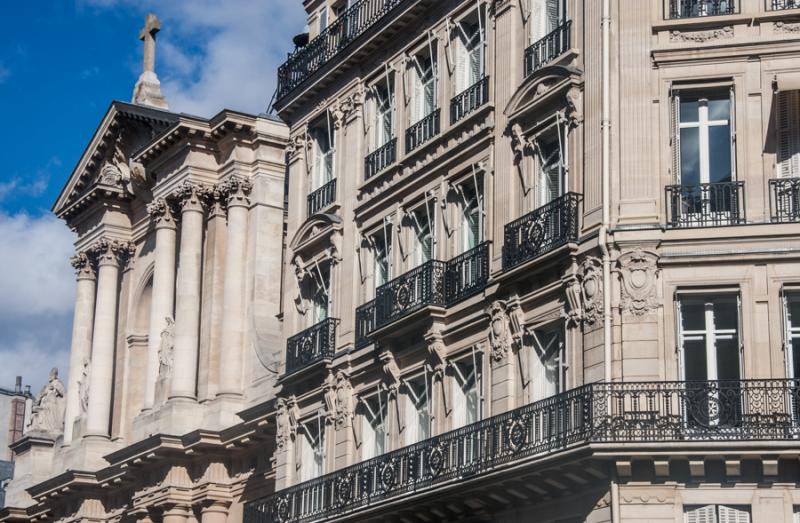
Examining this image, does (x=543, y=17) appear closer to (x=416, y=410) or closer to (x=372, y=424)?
(x=416, y=410)

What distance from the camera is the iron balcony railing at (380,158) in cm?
3966

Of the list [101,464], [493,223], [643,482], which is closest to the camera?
[643,482]

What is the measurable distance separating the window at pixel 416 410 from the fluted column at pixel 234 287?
45.1 ft

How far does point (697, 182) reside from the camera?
31.6 meters

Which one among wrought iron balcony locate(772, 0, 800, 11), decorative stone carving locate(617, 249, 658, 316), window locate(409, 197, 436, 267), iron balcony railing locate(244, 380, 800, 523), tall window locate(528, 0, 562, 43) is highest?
tall window locate(528, 0, 562, 43)

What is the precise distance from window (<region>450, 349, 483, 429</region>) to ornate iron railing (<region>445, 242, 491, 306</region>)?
124 centimetres

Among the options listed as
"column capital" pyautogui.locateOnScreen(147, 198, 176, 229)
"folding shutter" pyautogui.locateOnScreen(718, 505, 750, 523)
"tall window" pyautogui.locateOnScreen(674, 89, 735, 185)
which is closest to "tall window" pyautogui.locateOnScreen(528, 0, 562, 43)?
"tall window" pyautogui.locateOnScreen(674, 89, 735, 185)

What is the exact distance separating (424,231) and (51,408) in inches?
1106

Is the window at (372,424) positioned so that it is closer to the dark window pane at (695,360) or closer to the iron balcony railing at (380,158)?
the iron balcony railing at (380,158)

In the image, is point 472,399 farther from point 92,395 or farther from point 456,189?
point 92,395

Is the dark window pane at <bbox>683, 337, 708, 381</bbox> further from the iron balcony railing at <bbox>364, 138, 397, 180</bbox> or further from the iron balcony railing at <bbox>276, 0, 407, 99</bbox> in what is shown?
the iron balcony railing at <bbox>276, 0, 407, 99</bbox>

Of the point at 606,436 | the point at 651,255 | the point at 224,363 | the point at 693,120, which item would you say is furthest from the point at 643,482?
the point at 224,363

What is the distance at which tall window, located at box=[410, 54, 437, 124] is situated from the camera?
3903 cm

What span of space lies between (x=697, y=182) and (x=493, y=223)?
4878mm
